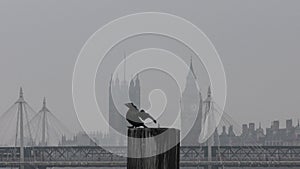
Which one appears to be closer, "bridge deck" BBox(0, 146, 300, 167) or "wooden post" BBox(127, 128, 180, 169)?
"wooden post" BBox(127, 128, 180, 169)

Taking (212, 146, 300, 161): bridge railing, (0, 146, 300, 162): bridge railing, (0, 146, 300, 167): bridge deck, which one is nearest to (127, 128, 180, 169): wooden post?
(0, 146, 300, 167): bridge deck

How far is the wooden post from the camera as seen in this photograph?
246 inches

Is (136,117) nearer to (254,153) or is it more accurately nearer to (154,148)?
(154,148)

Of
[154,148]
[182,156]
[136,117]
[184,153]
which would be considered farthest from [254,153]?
[154,148]

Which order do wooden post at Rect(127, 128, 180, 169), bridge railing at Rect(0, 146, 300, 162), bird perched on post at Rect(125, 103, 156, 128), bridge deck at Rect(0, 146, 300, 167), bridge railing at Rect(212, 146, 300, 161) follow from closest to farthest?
wooden post at Rect(127, 128, 180, 169), bird perched on post at Rect(125, 103, 156, 128), bridge deck at Rect(0, 146, 300, 167), bridge railing at Rect(0, 146, 300, 162), bridge railing at Rect(212, 146, 300, 161)

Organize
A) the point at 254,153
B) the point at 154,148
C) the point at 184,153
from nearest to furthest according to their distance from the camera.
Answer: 1. the point at 154,148
2. the point at 184,153
3. the point at 254,153

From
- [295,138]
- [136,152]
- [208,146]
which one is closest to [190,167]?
[208,146]

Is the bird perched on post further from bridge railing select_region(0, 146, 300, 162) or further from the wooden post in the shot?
bridge railing select_region(0, 146, 300, 162)

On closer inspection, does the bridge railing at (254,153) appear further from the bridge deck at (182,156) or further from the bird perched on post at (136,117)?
the bird perched on post at (136,117)

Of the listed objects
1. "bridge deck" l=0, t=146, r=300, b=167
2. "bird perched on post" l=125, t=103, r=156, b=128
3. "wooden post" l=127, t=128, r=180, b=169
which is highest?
"bridge deck" l=0, t=146, r=300, b=167

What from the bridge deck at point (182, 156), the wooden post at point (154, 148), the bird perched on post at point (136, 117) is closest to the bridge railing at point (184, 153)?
the bridge deck at point (182, 156)

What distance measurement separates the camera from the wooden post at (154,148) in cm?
624

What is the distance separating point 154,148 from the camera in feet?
20.5

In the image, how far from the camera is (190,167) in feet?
166
